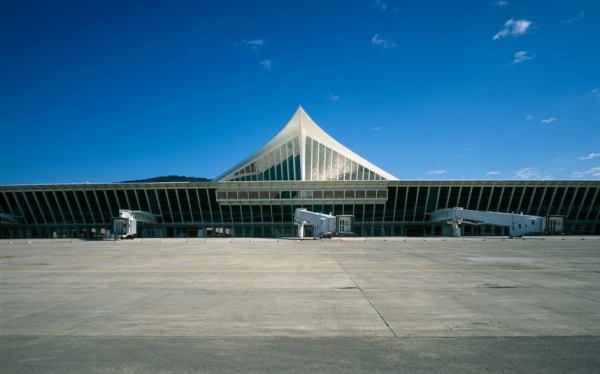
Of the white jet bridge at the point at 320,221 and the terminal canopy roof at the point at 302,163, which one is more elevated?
the terminal canopy roof at the point at 302,163

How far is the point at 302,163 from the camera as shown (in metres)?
69.4

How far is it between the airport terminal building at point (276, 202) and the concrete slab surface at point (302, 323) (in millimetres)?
50866

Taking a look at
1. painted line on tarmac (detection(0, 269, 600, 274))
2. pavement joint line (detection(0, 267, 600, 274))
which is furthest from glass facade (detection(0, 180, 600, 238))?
painted line on tarmac (detection(0, 269, 600, 274))

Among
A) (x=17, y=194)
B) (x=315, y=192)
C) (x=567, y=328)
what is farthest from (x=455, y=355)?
(x=17, y=194)

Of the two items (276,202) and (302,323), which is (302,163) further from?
(302,323)

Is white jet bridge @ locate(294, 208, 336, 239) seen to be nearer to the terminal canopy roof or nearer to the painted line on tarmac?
the terminal canopy roof

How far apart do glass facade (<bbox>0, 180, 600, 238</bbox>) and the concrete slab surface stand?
50849 millimetres

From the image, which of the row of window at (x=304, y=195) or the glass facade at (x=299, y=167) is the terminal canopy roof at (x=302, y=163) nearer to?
the glass facade at (x=299, y=167)

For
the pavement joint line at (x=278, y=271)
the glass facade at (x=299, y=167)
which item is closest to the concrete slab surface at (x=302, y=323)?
the pavement joint line at (x=278, y=271)

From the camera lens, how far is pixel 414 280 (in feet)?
45.6

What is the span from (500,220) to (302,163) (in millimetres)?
35484

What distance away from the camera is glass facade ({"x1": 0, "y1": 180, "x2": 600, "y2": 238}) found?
63.8 metres

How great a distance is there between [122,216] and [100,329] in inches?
2072

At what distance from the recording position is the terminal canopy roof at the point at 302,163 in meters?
68.5
